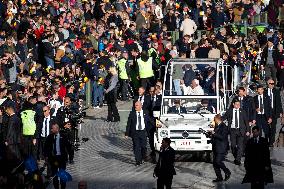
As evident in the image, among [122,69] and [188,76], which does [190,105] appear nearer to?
[188,76]

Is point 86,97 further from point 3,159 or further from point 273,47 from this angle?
point 3,159

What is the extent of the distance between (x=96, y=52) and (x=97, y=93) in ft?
11.5

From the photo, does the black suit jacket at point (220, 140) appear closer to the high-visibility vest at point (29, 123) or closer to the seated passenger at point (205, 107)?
the seated passenger at point (205, 107)

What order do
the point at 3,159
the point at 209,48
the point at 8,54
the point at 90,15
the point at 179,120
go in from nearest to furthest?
the point at 3,159 → the point at 179,120 → the point at 8,54 → the point at 209,48 → the point at 90,15

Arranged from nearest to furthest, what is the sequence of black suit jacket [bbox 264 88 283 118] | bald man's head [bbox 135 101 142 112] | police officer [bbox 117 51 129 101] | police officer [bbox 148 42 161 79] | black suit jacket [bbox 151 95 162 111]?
1. bald man's head [bbox 135 101 142 112]
2. black suit jacket [bbox 151 95 162 111]
3. black suit jacket [bbox 264 88 283 118]
4. police officer [bbox 117 51 129 101]
5. police officer [bbox 148 42 161 79]

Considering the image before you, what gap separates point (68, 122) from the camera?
32.6 meters

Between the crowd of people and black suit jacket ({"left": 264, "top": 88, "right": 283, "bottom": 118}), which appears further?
black suit jacket ({"left": 264, "top": 88, "right": 283, "bottom": 118})

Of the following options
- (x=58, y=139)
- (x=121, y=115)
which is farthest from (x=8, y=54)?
(x=58, y=139)

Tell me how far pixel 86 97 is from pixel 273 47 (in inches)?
306

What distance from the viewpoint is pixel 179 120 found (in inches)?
1299

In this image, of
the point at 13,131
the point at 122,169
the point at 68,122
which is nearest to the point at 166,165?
the point at 122,169

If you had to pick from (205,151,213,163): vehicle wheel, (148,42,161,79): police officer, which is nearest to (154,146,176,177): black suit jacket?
(205,151,213,163): vehicle wheel

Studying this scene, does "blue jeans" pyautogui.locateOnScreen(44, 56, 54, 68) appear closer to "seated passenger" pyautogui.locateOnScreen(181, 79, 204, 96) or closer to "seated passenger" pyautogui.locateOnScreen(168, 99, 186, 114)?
"seated passenger" pyautogui.locateOnScreen(181, 79, 204, 96)

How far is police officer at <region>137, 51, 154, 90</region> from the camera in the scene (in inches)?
1715
